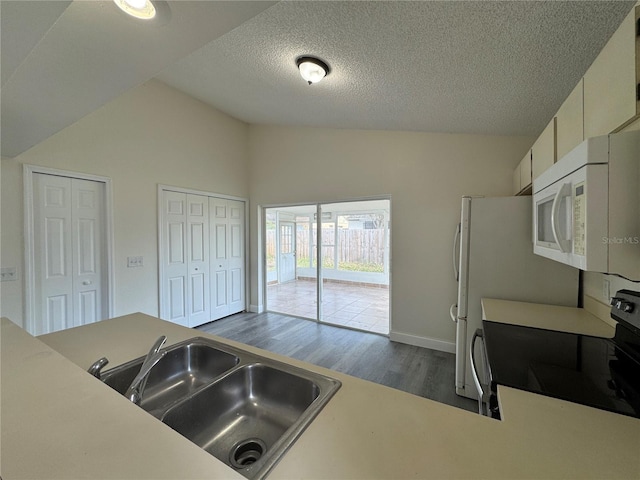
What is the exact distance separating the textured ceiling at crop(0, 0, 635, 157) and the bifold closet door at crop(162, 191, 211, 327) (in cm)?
156

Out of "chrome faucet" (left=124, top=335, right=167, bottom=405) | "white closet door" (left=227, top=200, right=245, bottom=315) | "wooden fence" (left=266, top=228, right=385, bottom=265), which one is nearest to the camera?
"chrome faucet" (left=124, top=335, right=167, bottom=405)

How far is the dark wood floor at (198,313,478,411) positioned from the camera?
2422 millimetres

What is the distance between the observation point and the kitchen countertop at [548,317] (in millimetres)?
1472

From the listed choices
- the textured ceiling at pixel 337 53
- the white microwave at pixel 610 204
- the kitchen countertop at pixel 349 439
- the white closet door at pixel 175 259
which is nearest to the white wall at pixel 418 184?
the textured ceiling at pixel 337 53

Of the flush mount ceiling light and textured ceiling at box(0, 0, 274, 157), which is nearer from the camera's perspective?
textured ceiling at box(0, 0, 274, 157)

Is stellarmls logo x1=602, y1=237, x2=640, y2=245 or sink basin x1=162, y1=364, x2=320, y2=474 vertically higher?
stellarmls logo x1=602, y1=237, x2=640, y2=245

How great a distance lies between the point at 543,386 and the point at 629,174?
2.51 feet

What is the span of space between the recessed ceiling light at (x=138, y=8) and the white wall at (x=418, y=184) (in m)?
2.91

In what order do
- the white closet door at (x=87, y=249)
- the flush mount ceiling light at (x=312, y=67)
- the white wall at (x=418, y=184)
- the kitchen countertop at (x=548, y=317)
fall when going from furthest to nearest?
1. the white wall at (x=418, y=184)
2. the white closet door at (x=87, y=249)
3. the flush mount ceiling light at (x=312, y=67)
4. the kitchen countertop at (x=548, y=317)

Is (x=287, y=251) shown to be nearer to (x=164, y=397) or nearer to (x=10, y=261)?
(x=10, y=261)

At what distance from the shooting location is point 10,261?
2273mm

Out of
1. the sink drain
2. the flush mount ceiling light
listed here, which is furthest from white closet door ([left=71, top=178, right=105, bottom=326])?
the sink drain

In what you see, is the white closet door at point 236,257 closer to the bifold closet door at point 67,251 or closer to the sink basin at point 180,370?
the bifold closet door at point 67,251

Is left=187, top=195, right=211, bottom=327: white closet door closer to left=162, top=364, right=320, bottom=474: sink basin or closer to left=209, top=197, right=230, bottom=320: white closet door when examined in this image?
left=209, top=197, right=230, bottom=320: white closet door
